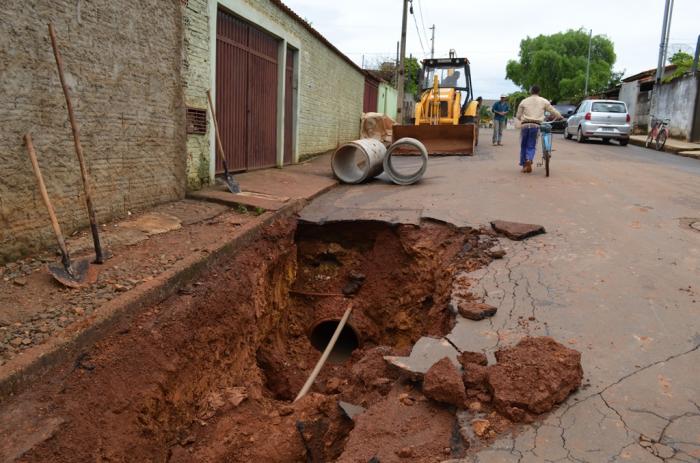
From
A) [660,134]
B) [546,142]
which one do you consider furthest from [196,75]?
[660,134]

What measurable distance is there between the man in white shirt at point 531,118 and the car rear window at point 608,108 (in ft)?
36.4

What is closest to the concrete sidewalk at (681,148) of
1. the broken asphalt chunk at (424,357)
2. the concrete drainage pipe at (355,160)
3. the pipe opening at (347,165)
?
the concrete drainage pipe at (355,160)

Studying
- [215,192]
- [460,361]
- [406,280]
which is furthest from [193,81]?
[460,361]

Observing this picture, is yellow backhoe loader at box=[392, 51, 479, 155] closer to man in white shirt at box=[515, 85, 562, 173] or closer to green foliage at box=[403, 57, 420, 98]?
man in white shirt at box=[515, 85, 562, 173]

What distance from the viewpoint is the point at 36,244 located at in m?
4.69

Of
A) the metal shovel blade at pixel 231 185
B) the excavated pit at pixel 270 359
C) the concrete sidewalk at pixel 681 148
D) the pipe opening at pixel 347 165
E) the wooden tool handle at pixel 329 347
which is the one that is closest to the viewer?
the excavated pit at pixel 270 359

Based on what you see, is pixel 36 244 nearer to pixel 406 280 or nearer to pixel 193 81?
pixel 193 81

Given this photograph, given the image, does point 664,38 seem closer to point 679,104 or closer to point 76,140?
point 679,104

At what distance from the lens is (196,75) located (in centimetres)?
736

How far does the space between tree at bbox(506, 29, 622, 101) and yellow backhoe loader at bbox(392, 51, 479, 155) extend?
34604 millimetres

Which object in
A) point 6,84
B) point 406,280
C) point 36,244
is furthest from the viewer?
point 406,280

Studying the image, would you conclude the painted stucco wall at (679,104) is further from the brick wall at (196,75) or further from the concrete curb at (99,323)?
the concrete curb at (99,323)

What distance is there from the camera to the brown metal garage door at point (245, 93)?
8469mm

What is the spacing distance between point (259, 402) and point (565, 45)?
184ft
